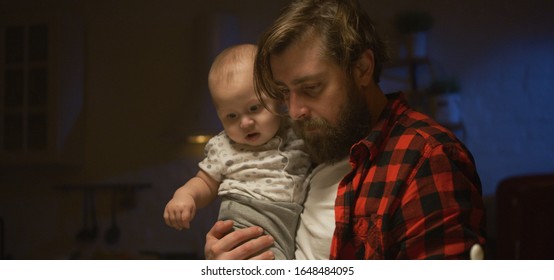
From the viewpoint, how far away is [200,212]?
40.3 inches

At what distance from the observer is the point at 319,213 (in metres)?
0.94

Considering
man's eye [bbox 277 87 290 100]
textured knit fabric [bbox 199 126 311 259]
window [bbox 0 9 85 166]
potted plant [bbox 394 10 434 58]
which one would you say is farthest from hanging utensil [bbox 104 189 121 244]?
potted plant [bbox 394 10 434 58]

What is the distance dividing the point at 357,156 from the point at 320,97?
13cm

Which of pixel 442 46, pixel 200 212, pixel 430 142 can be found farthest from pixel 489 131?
pixel 200 212

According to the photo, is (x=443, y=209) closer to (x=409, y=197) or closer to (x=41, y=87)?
(x=409, y=197)

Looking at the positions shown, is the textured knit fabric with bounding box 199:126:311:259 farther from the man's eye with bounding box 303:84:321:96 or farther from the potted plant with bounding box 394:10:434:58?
the potted plant with bounding box 394:10:434:58

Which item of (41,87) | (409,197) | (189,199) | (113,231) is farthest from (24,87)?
(409,197)

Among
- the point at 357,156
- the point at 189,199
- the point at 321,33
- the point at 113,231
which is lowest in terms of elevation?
the point at 113,231

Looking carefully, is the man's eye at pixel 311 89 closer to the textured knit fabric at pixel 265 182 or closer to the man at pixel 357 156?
the man at pixel 357 156

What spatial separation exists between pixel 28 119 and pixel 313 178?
26.9 inches

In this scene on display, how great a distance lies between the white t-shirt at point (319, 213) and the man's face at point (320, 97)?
0.04 meters

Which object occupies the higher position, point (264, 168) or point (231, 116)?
point (231, 116)

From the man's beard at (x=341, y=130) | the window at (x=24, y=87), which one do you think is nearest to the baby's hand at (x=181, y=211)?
the man's beard at (x=341, y=130)

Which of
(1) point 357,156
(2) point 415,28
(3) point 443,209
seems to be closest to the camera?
(3) point 443,209
